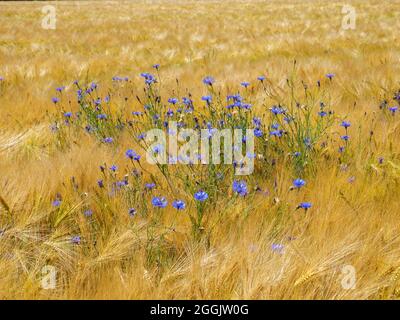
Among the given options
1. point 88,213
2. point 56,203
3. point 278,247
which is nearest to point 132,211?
point 88,213

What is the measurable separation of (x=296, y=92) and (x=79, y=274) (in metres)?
2.72

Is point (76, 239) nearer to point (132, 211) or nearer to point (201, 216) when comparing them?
point (132, 211)

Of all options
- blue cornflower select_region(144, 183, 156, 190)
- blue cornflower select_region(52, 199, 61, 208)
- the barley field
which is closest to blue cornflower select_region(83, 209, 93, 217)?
the barley field

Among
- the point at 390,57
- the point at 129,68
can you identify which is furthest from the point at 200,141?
the point at 129,68

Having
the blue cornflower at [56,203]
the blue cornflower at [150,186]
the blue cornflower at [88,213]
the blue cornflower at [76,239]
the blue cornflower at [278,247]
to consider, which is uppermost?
the blue cornflower at [150,186]

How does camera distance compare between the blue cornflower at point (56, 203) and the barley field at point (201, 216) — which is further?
the blue cornflower at point (56, 203)

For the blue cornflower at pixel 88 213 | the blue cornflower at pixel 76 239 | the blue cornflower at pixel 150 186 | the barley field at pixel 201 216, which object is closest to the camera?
the barley field at pixel 201 216

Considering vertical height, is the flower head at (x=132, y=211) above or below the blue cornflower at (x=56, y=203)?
below

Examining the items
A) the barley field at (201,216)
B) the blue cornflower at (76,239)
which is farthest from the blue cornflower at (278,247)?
the blue cornflower at (76,239)

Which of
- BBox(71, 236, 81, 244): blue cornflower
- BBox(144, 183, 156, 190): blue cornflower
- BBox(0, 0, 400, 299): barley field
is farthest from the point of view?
BBox(144, 183, 156, 190): blue cornflower

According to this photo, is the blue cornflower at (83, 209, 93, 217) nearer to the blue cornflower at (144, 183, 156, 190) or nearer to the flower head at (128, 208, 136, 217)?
the flower head at (128, 208, 136, 217)

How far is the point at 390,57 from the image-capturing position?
4633 millimetres

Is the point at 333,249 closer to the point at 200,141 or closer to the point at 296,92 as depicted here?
the point at 200,141

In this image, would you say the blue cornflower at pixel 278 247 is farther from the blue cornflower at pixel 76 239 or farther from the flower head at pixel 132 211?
the blue cornflower at pixel 76 239
